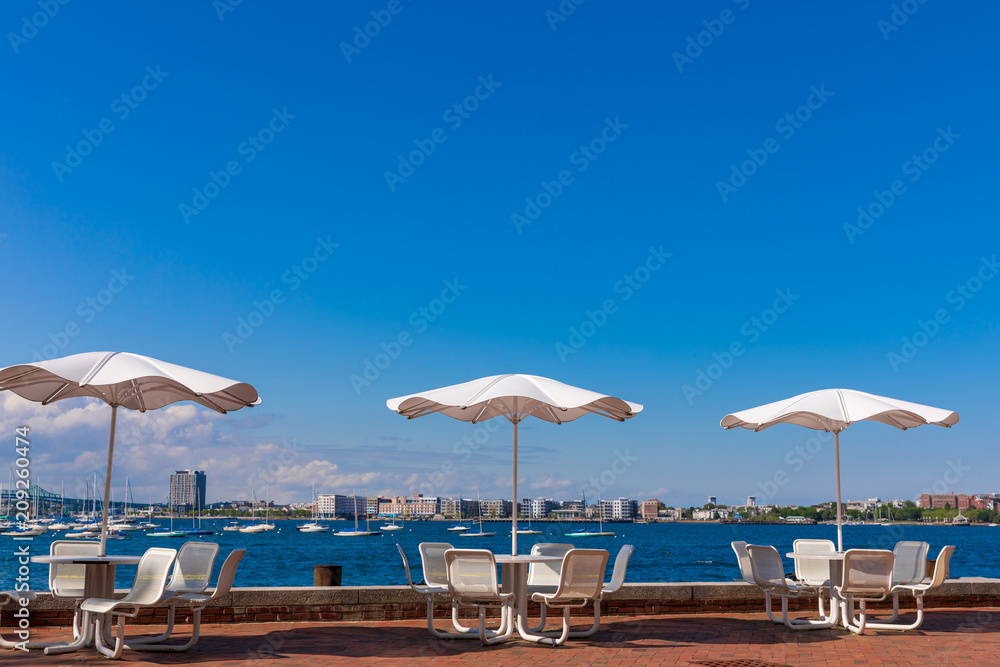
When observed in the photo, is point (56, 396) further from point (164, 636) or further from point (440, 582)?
point (440, 582)

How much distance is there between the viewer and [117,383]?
7.70 m

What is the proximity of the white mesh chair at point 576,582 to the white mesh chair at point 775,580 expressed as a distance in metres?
1.79

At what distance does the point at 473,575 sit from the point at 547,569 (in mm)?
1667

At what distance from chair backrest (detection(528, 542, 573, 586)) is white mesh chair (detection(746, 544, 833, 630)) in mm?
1986

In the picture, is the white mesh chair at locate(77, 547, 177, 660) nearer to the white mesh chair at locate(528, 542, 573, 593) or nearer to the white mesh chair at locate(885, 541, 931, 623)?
the white mesh chair at locate(528, 542, 573, 593)

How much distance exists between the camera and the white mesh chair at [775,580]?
8.86 meters

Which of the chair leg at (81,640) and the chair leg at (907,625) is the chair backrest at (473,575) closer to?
the chair leg at (81,640)

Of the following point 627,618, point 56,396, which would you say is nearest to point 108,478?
point 56,396

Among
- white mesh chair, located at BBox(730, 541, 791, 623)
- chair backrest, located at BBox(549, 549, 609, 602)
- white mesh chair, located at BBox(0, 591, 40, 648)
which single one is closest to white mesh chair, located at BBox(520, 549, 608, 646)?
chair backrest, located at BBox(549, 549, 609, 602)

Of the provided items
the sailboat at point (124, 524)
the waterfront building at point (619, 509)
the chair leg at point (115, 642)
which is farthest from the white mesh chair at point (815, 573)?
the waterfront building at point (619, 509)

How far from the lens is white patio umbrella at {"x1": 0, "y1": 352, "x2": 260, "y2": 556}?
7.24 m

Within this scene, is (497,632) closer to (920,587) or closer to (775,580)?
(775,580)

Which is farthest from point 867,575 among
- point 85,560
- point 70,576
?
point 70,576

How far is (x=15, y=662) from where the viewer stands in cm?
694
